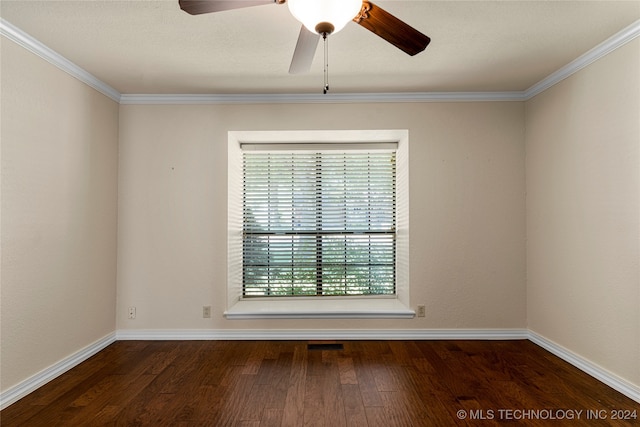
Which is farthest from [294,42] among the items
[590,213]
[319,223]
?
[590,213]

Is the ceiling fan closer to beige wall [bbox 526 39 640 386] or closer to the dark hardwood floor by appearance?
beige wall [bbox 526 39 640 386]

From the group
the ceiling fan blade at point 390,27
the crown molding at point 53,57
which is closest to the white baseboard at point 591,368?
the ceiling fan blade at point 390,27

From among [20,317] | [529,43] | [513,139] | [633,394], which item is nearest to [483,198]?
[513,139]

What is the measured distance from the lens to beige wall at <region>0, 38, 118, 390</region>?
229 centimetres

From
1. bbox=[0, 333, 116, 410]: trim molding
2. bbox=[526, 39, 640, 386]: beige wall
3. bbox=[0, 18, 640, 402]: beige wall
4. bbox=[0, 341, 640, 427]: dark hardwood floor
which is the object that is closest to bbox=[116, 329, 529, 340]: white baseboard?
bbox=[0, 18, 640, 402]: beige wall

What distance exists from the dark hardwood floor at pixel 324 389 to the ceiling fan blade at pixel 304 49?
6.72 feet

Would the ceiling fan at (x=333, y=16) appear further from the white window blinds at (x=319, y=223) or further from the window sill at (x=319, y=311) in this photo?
the window sill at (x=319, y=311)

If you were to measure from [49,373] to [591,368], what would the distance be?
13.1 feet

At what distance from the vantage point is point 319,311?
3482 mm

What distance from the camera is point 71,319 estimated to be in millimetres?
2826

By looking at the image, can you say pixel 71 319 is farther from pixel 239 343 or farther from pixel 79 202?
pixel 239 343

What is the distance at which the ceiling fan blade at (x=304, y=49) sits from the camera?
1.70 meters

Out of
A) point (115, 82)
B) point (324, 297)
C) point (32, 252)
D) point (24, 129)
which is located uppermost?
point (115, 82)

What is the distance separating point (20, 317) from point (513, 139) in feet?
14.0
